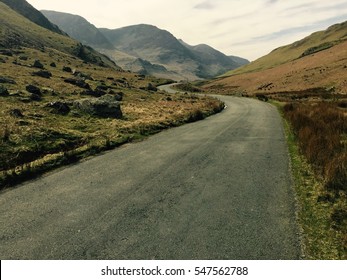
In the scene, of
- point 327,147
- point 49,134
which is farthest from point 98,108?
point 327,147

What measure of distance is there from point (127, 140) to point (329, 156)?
1098cm

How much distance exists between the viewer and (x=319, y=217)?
26.7ft

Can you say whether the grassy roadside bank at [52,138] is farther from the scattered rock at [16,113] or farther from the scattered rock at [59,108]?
the scattered rock at [59,108]

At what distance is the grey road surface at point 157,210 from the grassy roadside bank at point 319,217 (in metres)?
0.29

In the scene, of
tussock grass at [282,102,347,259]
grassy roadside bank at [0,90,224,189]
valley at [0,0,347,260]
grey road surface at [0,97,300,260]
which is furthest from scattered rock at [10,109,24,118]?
→ tussock grass at [282,102,347,259]

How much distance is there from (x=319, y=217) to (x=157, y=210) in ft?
13.4

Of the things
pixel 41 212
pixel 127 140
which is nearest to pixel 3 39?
pixel 127 140

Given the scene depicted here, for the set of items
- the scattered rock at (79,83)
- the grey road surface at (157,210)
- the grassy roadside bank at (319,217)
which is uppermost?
the scattered rock at (79,83)

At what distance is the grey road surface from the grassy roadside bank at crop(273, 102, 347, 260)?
0.94 ft

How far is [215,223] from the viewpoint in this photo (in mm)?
7797

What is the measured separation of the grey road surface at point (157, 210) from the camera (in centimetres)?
666

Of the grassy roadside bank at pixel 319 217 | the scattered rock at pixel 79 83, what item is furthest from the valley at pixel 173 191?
the scattered rock at pixel 79 83

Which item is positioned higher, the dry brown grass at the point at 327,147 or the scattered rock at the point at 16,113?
the scattered rock at the point at 16,113
